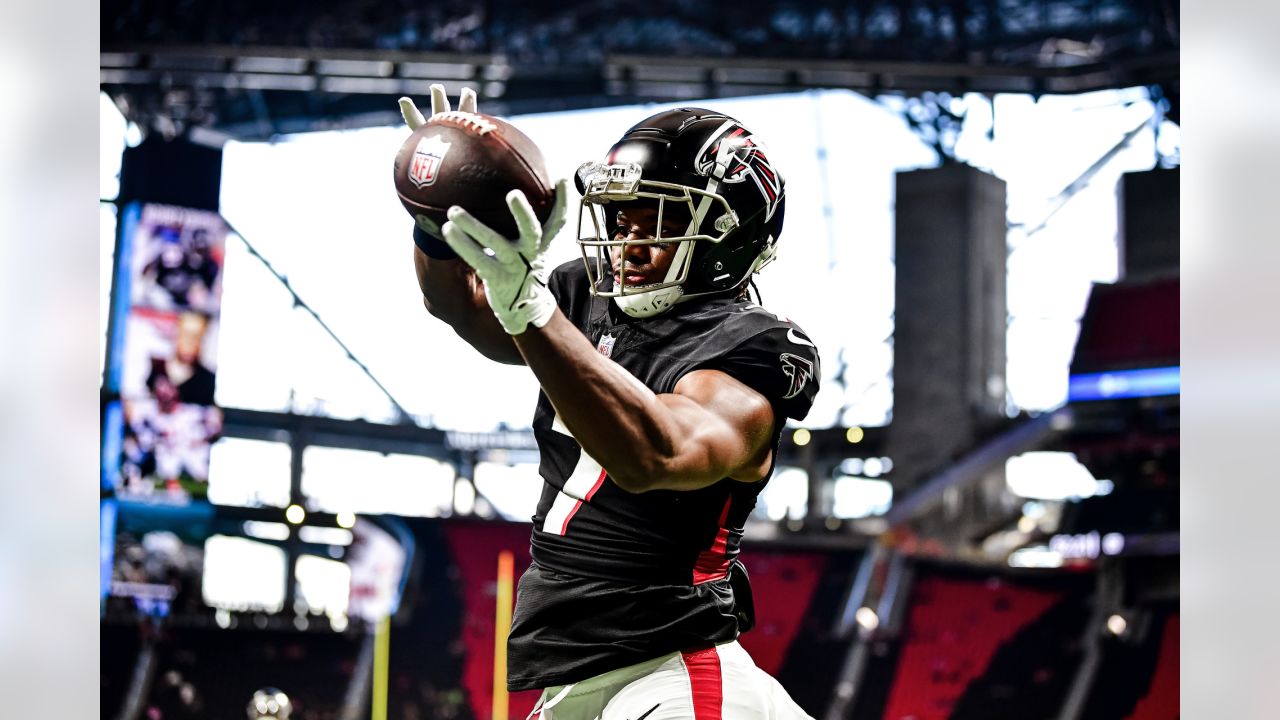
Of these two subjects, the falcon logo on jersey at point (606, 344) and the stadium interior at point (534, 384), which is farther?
the stadium interior at point (534, 384)

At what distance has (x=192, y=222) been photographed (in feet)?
46.8

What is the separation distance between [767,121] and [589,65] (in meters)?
1.98

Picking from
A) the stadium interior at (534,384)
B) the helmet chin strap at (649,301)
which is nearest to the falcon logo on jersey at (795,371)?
the helmet chin strap at (649,301)

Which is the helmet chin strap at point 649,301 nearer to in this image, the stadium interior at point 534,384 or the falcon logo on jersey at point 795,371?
the falcon logo on jersey at point 795,371

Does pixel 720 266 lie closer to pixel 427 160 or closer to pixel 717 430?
pixel 717 430

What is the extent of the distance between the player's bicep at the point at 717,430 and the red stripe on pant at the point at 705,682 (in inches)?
13.8

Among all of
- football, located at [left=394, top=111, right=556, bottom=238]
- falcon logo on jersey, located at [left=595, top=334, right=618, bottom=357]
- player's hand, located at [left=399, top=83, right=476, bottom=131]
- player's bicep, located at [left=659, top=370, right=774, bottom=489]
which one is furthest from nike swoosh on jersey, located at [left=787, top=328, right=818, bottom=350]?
player's hand, located at [left=399, top=83, right=476, bottom=131]

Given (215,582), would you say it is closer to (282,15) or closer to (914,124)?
(282,15)

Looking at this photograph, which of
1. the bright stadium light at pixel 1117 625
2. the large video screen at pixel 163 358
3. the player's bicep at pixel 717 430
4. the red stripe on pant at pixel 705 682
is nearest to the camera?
the player's bicep at pixel 717 430

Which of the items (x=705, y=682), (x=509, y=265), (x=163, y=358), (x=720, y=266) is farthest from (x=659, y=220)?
(x=163, y=358)

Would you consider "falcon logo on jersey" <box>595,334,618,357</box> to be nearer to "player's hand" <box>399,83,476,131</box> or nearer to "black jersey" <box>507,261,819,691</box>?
"black jersey" <box>507,261,819,691</box>

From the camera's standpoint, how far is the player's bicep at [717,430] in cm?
234

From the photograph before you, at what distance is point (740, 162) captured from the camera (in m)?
2.80

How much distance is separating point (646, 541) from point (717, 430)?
1.10 ft
